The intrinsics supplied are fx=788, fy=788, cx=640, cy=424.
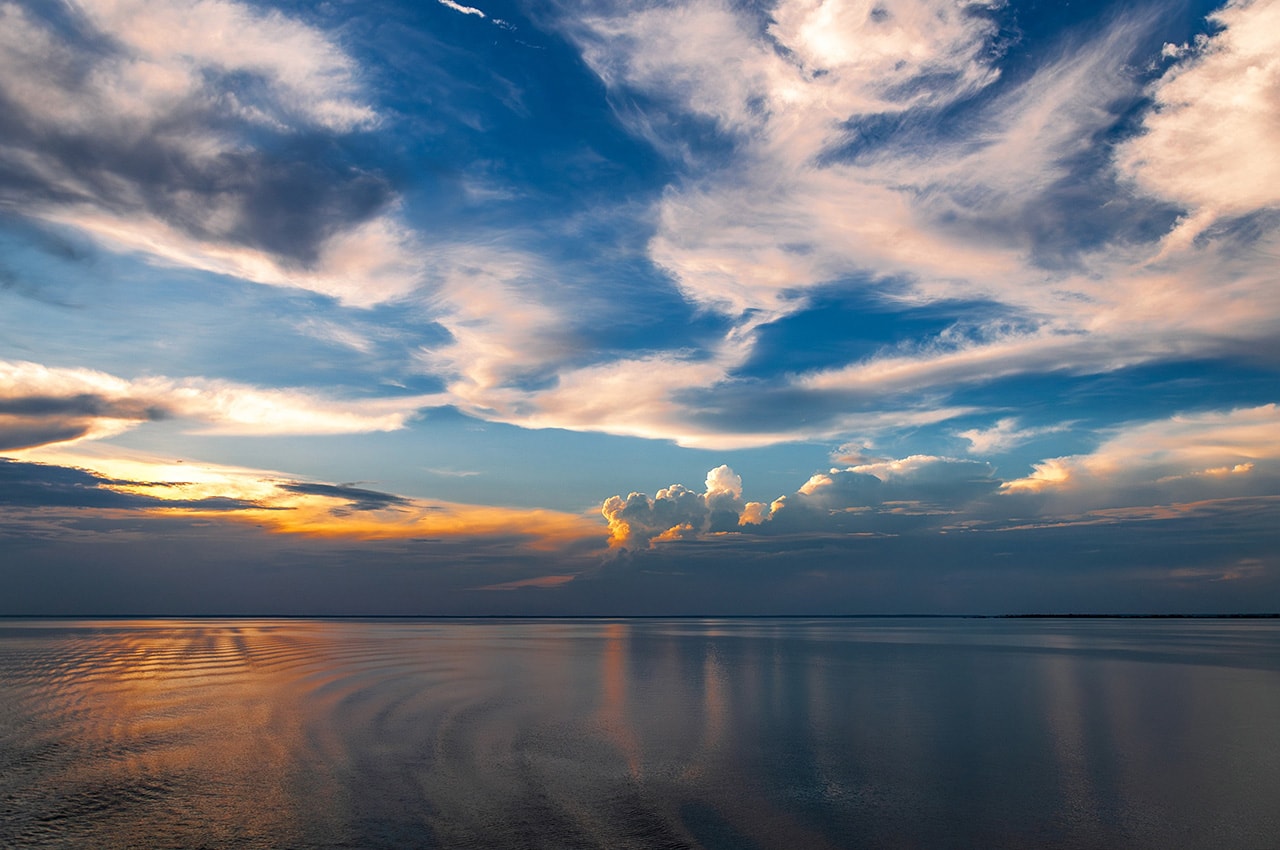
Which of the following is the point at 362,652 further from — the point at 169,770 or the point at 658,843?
the point at 658,843

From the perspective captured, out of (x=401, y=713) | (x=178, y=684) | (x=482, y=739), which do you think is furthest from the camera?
(x=178, y=684)

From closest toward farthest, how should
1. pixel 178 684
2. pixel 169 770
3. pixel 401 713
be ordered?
1. pixel 169 770
2. pixel 401 713
3. pixel 178 684

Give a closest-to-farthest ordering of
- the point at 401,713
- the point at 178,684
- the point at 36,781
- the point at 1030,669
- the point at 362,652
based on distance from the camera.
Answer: the point at 36,781
the point at 401,713
the point at 178,684
the point at 1030,669
the point at 362,652

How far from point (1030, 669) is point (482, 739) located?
39472mm

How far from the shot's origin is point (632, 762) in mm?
19438

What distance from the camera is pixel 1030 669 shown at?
160 feet

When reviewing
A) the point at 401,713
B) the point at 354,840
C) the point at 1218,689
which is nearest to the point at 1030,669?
the point at 1218,689

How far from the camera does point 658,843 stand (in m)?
13.1

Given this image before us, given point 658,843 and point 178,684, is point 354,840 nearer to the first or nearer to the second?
point 658,843

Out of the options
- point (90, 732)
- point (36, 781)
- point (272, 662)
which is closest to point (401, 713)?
point (90, 732)

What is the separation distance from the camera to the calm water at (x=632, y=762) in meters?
14.1

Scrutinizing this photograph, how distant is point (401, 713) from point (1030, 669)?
1546 inches

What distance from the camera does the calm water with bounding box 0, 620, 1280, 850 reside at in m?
14.1

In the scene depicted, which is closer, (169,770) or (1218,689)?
(169,770)
